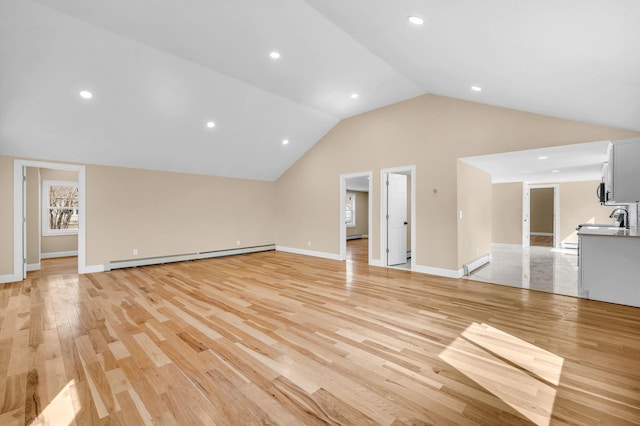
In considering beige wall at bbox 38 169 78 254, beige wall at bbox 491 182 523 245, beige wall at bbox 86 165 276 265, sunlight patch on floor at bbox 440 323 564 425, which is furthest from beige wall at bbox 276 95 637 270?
beige wall at bbox 38 169 78 254

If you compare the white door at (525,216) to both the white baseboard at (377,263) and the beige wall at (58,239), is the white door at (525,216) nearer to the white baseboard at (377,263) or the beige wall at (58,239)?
the white baseboard at (377,263)

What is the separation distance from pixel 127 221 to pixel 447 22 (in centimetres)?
648

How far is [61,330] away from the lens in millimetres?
2848

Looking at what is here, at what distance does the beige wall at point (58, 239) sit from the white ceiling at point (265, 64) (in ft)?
9.33

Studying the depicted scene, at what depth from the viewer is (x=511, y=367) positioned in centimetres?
214

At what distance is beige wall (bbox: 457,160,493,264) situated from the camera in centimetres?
511

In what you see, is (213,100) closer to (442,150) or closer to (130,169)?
(130,169)

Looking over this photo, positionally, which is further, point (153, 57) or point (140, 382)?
point (153, 57)

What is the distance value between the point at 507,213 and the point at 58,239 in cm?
1308

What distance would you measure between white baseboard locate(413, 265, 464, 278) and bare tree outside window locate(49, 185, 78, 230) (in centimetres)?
894

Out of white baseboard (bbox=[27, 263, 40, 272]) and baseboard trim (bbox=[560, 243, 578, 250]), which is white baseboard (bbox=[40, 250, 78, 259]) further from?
baseboard trim (bbox=[560, 243, 578, 250])

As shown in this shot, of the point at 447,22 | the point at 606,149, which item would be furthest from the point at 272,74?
the point at 606,149

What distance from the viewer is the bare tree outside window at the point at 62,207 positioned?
24.3 ft

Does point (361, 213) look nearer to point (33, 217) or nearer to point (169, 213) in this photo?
point (169, 213)
